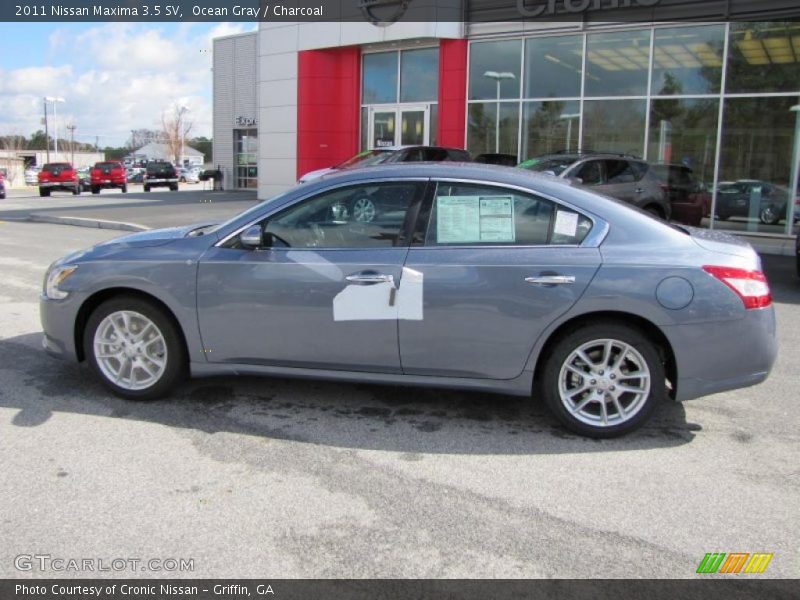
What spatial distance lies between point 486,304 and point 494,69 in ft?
51.8

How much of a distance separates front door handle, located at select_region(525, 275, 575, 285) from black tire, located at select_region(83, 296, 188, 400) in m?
2.30

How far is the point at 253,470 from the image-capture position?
3.77m

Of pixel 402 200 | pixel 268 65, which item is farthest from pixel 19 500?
pixel 268 65

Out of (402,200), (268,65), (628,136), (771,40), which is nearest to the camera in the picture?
(402,200)

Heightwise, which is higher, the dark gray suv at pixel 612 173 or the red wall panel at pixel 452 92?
the red wall panel at pixel 452 92

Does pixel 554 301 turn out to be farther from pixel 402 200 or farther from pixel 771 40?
pixel 771 40

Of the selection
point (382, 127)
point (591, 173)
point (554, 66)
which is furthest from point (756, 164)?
point (382, 127)

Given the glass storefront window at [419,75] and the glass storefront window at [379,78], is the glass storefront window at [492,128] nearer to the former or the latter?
the glass storefront window at [419,75]

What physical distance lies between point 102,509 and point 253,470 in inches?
30.1

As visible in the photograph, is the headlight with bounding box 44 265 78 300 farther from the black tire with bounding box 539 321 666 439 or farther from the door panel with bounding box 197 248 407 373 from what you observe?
the black tire with bounding box 539 321 666 439

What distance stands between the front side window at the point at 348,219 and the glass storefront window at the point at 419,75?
52.8 ft

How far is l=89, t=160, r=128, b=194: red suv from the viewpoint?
3475 centimetres

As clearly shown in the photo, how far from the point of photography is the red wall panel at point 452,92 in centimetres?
1898

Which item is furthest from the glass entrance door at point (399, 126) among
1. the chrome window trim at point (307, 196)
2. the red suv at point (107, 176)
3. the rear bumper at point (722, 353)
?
the red suv at point (107, 176)
